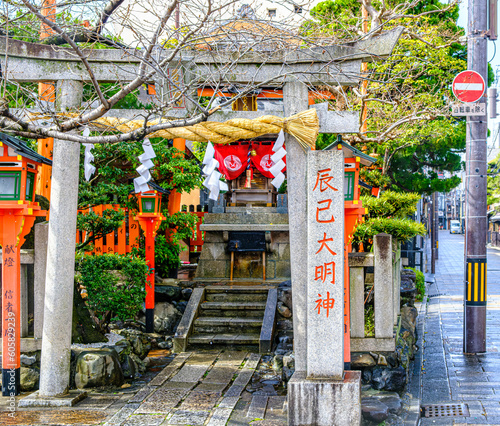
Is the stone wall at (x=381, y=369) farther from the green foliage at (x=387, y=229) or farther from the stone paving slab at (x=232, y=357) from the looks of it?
→ the stone paving slab at (x=232, y=357)

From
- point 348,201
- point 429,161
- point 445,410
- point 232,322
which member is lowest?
point 445,410

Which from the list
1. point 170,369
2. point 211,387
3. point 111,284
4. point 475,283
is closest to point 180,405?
point 211,387

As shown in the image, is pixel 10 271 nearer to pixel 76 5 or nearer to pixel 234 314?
pixel 76 5

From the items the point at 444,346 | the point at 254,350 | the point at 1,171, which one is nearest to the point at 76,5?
the point at 1,171

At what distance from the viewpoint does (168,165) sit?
1314 centimetres

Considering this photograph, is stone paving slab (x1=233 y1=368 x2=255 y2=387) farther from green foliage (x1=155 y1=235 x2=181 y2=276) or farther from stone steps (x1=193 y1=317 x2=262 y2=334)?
green foliage (x1=155 y1=235 x2=181 y2=276)

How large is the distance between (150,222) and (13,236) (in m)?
4.59

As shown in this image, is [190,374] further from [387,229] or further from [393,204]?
[393,204]

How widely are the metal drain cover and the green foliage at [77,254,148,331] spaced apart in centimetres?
595

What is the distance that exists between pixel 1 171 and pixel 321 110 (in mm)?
4805

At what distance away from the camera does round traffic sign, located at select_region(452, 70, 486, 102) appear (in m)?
10.3

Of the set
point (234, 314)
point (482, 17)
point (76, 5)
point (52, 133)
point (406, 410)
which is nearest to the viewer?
point (52, 133)

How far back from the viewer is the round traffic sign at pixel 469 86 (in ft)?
33.8

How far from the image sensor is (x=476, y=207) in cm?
1054
